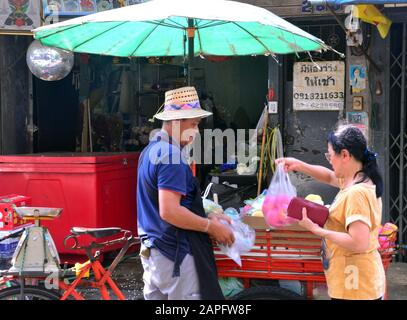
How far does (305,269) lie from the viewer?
3.75 metres

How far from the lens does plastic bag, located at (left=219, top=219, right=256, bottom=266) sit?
361cm

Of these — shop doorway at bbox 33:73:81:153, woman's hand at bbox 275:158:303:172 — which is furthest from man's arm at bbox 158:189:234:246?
shop doorway at bbox 33:73:81:153

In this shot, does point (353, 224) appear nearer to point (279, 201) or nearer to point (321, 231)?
point (321, 231)

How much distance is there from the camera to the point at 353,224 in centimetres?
293

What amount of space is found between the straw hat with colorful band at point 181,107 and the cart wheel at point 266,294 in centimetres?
131

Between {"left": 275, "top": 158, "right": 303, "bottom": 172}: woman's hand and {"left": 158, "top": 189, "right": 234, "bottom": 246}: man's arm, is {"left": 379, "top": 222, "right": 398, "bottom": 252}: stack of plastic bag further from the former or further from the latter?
{"left": 158, "top": 189, "right": 234, "bottom": 246}: man's arm

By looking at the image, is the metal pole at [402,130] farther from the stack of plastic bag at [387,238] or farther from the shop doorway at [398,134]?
the stack of plastic bag at [387,238]

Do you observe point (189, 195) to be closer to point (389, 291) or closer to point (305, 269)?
point (305, 269)

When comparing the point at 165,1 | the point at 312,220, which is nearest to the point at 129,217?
the point at 165,1

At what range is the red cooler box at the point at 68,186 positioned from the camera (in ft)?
20.4

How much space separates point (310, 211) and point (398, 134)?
4116mm

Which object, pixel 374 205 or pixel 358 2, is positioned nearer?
pixel 374 205

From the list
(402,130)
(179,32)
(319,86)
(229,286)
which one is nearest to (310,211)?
(229,286)

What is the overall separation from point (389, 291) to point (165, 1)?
3.90 metres
